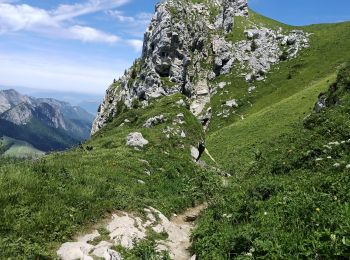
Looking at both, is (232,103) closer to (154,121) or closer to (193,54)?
(193,54)

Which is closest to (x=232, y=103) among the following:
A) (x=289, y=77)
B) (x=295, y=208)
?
(x=289, y=77)

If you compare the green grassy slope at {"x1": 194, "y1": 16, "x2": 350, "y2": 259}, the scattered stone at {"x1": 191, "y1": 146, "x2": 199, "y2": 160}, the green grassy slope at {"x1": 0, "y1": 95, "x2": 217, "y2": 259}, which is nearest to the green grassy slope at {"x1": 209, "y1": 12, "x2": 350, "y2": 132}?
the scattered stone at {"x1": 191, "y1": 146, "x2": 199, "y2": 160}

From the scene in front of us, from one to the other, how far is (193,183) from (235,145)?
3909 cm

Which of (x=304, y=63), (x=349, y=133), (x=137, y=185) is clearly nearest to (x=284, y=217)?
(x=349, y=133)

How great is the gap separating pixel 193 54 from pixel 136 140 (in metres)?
81.7

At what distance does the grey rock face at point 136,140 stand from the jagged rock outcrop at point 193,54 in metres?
58.2

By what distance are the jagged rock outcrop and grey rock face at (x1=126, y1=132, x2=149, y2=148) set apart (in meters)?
58.2

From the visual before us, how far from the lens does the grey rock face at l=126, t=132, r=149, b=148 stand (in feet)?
115

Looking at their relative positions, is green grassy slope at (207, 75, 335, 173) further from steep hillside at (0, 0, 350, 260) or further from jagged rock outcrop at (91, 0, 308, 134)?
jagged rock outcrop at (91, 0, 308, 134)


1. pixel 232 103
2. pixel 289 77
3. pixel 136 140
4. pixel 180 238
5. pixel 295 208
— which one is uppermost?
pixel 289 77

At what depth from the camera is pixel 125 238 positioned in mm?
14484

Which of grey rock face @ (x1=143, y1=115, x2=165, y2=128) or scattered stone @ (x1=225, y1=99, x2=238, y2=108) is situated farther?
scattered stone @ (x1=225, y1=99, x2=238, y2=108)

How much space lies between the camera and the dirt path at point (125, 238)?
12.8 metres

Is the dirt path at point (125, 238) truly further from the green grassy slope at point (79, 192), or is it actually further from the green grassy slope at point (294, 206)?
Result: the green grassy slope at point (294, 206)
